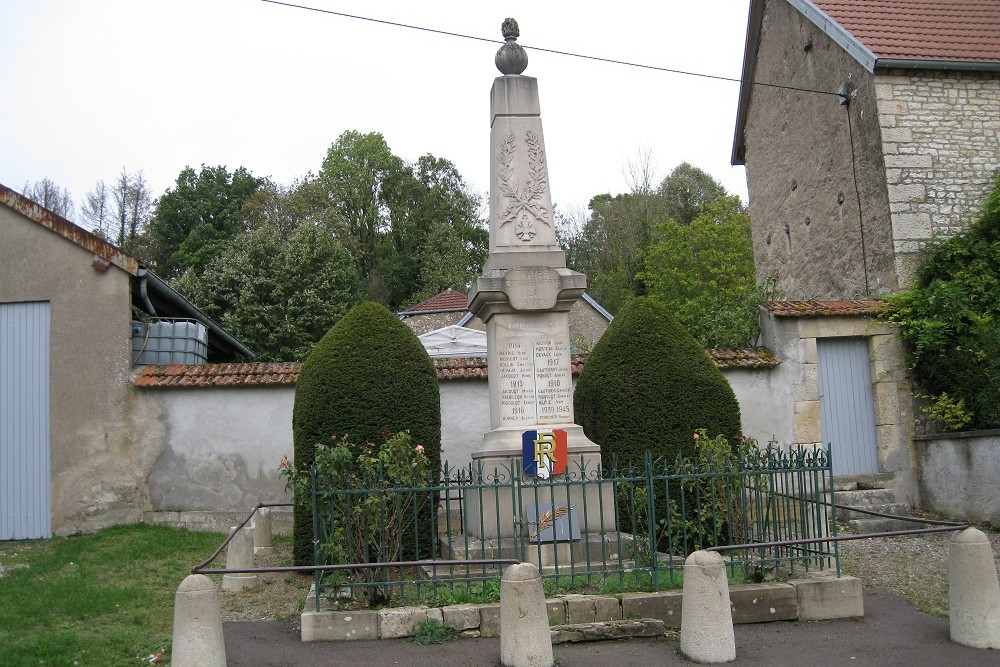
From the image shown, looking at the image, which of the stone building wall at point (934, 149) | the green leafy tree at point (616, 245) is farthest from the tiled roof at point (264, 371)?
the green leafy tree at point (616, 245)

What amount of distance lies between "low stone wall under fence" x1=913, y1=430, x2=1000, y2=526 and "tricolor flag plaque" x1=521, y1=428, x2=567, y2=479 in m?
6.11

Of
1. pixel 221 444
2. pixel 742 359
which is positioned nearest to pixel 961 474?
pixel 742 359

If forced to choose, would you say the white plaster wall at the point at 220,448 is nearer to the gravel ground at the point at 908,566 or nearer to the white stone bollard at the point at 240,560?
the white stone bollard at the point at 240,560

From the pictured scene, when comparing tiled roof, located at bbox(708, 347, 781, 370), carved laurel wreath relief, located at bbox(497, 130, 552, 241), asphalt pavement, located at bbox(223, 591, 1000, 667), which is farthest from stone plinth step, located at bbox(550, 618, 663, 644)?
tiled roof, located at bbox(708, 347, 781, 370)

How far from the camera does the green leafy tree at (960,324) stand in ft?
37.6

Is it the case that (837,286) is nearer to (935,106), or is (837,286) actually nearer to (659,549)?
(935,106)

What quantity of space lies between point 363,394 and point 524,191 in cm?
266

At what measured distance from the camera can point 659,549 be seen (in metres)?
8.65

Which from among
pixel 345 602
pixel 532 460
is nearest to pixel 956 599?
pixel 532 460

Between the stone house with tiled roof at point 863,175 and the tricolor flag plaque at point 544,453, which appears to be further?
the stone house with tiled roof at point 863,175

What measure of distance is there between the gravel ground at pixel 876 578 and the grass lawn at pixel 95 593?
0.74 m

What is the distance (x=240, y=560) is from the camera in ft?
29.9

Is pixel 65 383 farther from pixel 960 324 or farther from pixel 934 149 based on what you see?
pixel 934 149

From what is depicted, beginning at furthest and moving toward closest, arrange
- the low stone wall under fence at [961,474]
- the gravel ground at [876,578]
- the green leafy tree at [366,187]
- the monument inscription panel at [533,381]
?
the green leafy tree at [366,187] < the low stone wall under fence at [961,474] < the monument inscription panel at [533,381] < the gravel ground at [876,578]
